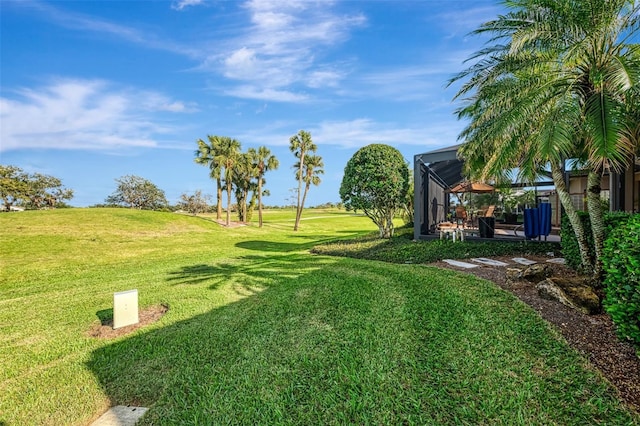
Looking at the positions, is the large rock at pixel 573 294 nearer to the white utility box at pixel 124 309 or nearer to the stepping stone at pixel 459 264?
the stepping stone at pixel 459 264

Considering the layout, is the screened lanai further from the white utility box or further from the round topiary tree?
the white utility box

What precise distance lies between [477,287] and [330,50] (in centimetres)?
1007

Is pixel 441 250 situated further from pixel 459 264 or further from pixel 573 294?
pixel 573 294

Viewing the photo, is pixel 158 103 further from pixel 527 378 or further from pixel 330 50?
pixel 527 378

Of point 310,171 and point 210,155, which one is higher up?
point 210,155

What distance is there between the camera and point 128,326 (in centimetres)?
448

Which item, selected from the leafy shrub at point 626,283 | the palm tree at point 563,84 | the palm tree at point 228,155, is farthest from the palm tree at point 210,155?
the leafy shrub at point 626,283

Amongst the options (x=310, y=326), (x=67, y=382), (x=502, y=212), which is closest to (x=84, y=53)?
(x=67, y=382)

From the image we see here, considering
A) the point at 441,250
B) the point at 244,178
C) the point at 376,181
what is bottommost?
the point at 441,250

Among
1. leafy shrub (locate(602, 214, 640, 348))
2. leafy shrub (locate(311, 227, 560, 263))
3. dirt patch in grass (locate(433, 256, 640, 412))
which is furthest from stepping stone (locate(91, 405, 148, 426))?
leafy shrub (locate(311, 227, 560, 263))

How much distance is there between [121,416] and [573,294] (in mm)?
5323

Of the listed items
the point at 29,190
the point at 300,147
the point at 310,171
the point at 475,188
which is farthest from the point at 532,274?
the point at 29,190

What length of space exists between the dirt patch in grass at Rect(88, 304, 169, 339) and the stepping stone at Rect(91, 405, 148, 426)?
1935 mm

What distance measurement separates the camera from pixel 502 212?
49.9ft
